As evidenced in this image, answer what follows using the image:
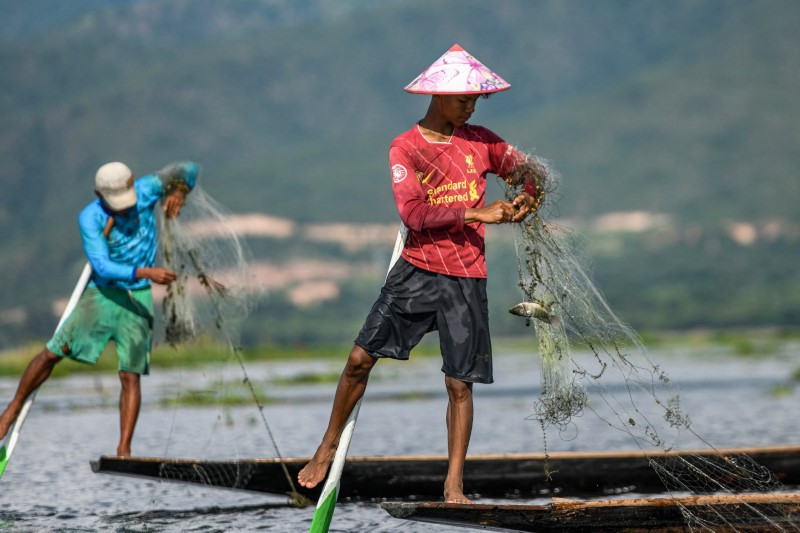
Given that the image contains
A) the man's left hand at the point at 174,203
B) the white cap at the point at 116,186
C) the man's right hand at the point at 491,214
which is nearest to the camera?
the man's right hand at the point at 491,214

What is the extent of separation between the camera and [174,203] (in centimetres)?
876

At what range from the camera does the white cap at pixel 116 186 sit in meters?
8.42

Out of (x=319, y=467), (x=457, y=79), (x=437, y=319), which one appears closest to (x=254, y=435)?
(x=319, y=467)

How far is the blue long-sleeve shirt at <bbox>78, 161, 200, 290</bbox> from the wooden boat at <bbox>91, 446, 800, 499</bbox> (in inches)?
59.9

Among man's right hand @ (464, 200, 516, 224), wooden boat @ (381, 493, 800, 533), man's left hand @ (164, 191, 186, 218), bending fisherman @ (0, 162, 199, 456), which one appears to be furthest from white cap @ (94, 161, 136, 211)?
wooden boat @ (381, 493, 800, 533)

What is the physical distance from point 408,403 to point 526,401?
1883 millimetres

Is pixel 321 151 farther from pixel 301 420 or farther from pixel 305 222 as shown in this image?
pixel 301 420

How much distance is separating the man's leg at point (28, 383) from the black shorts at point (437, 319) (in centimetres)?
301

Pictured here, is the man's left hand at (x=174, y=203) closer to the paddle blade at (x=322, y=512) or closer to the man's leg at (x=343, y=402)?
the man's leg at (x=343, y=402)

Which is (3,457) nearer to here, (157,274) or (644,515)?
(157,274)

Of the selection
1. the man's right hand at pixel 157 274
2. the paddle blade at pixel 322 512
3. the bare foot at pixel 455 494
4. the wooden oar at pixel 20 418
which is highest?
the man's right hand at pixel 157 274

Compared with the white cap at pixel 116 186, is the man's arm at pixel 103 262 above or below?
below

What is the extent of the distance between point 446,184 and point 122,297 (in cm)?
317

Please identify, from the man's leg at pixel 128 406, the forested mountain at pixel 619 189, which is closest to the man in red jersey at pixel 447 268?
the man's leg at pixel 128 406
